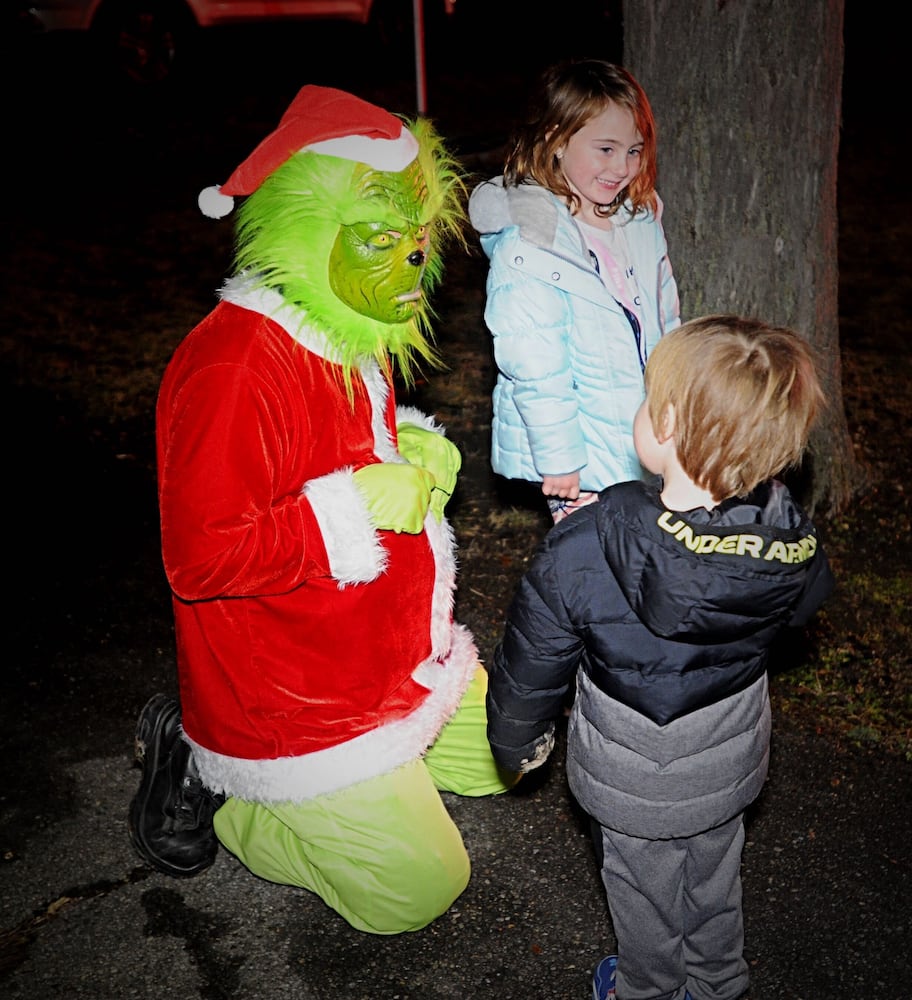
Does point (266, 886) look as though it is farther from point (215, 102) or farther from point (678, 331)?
point (215, 102)

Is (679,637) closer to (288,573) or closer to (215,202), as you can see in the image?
(288,573)

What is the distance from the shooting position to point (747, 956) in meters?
2.93

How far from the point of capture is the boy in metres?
2.10

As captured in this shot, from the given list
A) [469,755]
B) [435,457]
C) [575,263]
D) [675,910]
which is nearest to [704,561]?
[675,910]

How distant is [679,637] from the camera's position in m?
2.17

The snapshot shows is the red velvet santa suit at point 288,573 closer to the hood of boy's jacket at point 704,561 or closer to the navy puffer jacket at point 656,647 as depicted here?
the navy puffer jacket at point 656,647

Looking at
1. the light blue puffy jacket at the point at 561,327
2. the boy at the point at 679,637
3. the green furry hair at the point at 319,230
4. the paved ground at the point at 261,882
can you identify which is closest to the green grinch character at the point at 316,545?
the green furry hair at the point at 319,230

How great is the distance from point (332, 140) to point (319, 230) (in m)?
0.19

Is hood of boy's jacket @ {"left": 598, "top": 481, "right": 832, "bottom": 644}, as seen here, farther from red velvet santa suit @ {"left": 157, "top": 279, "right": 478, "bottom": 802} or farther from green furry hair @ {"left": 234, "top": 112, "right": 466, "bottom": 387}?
red velvet santa suit @ {"left": 157, "top": 279, "right": 478, "bottom": 802}

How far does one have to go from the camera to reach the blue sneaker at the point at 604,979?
2746 millimetres

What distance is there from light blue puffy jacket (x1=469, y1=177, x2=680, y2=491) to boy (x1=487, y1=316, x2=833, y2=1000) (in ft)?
3.11

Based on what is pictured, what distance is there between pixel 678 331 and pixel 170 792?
72.0 inches

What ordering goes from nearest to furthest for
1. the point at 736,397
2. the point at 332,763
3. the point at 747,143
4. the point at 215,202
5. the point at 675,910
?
the point at 736,397 → the point at 675,910 → the point at 215,202 → the point at 332,763 → the point at 747,143

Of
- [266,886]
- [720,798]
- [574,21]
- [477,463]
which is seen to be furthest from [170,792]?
[574,21]
